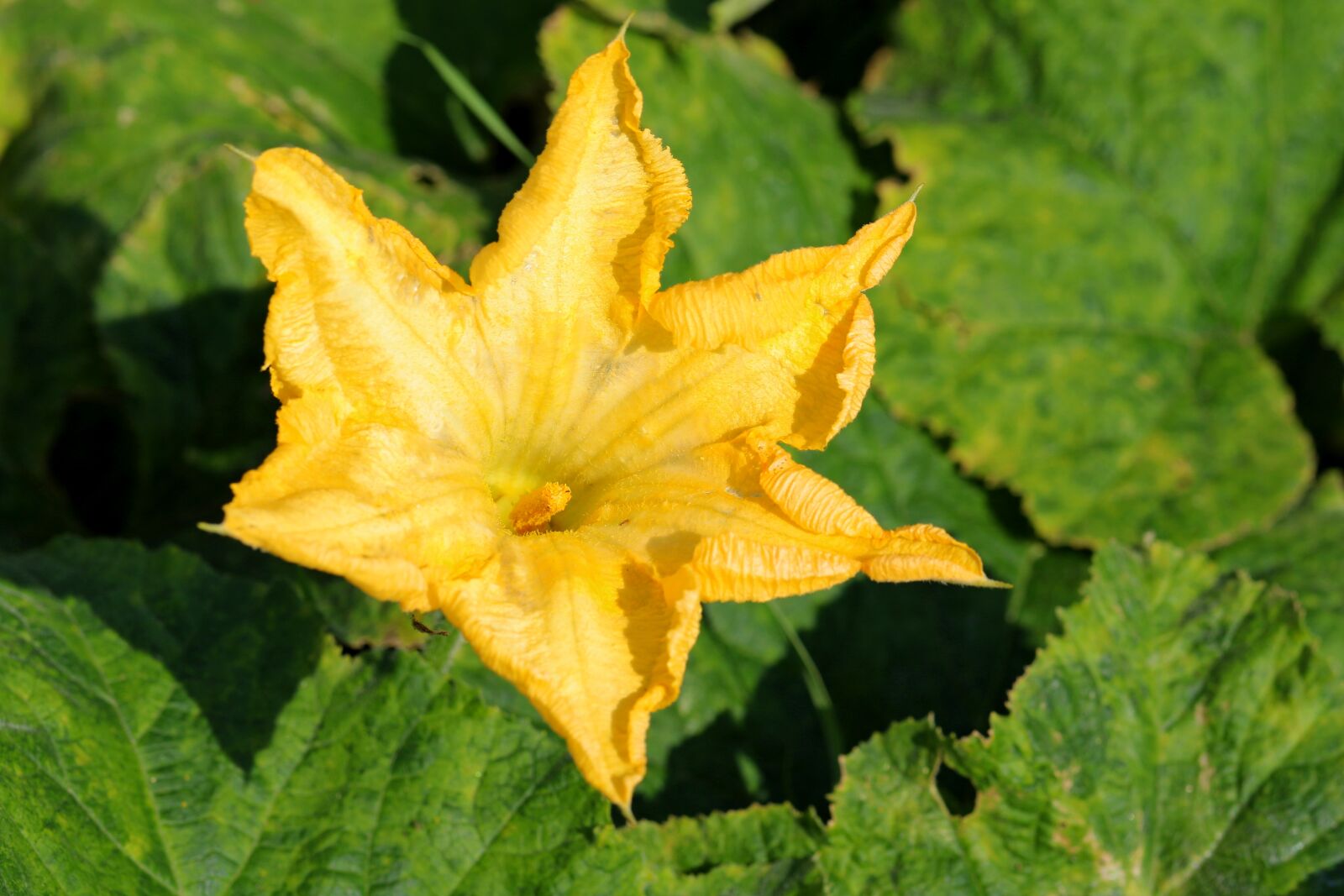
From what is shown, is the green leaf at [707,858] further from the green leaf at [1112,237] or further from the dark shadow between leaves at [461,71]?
the dark shadow between leaves at [461,71]

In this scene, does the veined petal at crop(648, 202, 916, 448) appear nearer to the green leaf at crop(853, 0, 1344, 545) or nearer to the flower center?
the flower center

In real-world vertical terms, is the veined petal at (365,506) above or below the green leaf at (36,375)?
above

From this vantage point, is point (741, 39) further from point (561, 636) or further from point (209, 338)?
point (561, 636)

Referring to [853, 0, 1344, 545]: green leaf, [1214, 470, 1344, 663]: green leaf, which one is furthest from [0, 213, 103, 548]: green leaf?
[1214, 470, 1344, 663]: green leaf

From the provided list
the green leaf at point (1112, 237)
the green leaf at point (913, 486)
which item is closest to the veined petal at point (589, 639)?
the green leaf at point (913, 486)

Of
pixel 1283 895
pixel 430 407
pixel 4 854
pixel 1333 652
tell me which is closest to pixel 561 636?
pixel 430 407

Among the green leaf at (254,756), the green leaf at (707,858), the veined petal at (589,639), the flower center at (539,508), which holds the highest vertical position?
the veined petal at (589,639)

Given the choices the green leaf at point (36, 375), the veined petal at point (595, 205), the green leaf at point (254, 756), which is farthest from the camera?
the green leaf at point (36, 375)
